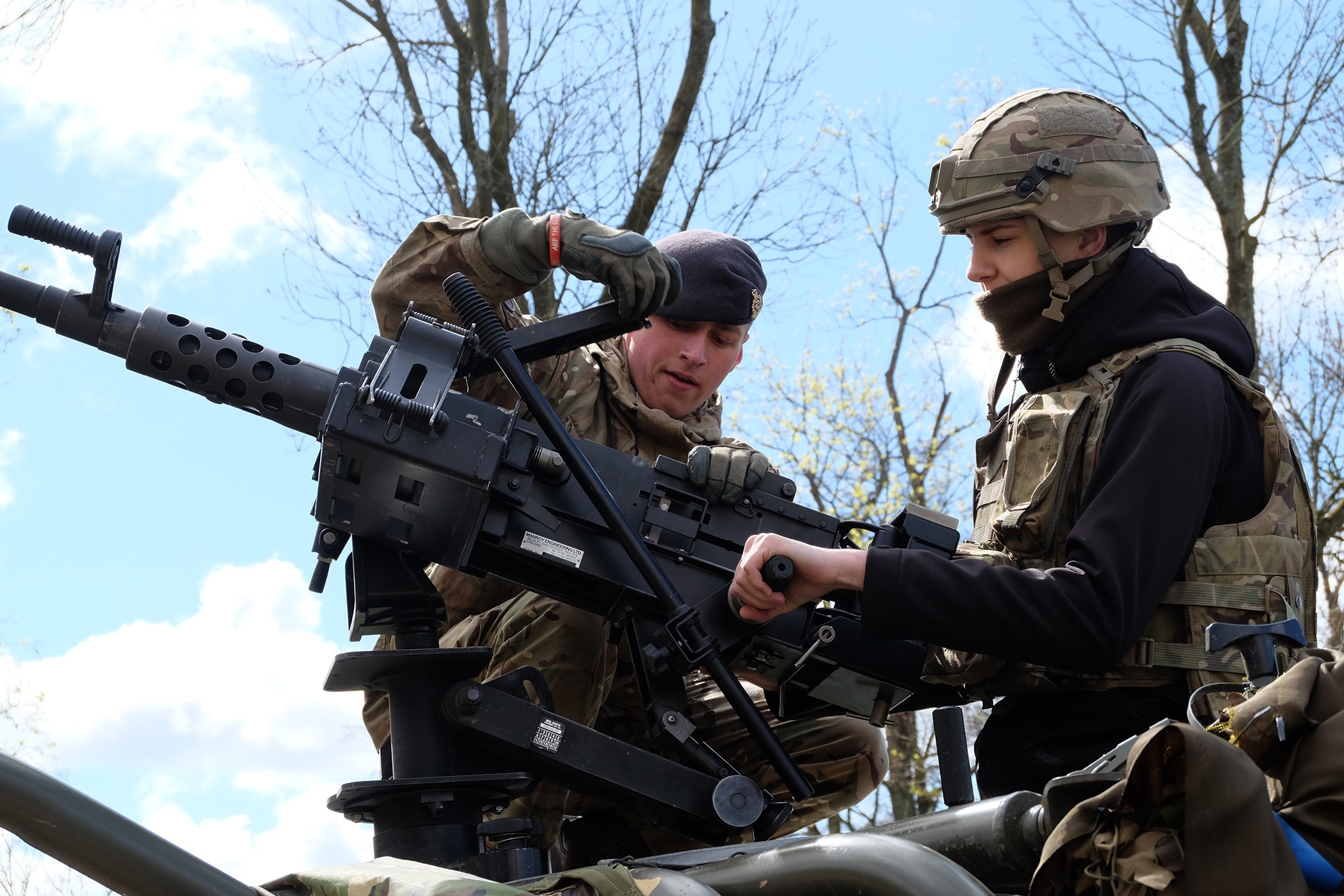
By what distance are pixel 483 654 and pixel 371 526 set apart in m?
0.42

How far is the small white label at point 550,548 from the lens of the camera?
3449 millimetres

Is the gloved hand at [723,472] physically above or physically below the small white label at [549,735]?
above

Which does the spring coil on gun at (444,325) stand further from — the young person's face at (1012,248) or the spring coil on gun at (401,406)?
the young person's face at (1012,248)

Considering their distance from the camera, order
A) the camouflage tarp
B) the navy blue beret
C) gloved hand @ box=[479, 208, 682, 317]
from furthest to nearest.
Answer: the navy blue beret < gloved hand @ box=[479, 208, 682, 317] < the camouflage tarp

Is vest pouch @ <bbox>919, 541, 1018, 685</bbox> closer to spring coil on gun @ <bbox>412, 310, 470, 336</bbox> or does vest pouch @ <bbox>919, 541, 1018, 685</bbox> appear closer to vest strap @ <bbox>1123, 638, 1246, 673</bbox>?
vest strap @ <bbox>1123, 638, 1246, 673</bbox>

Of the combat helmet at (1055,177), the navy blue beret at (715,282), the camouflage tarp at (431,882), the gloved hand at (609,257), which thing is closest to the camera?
the camouflage tarp at (431,882)

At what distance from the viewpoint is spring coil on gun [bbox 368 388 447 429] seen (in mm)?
3238

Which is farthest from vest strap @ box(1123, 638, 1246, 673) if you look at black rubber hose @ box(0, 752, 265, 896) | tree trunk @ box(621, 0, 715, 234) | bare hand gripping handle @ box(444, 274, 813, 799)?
tree trunk @ box(621, 0, 715, 234)

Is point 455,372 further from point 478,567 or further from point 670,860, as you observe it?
point 670,860

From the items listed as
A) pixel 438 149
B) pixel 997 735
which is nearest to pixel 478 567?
pixel 997 735

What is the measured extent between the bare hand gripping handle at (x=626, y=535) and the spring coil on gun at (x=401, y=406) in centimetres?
24

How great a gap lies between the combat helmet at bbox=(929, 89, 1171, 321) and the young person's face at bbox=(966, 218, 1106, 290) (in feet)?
0.10

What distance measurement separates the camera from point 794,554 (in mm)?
3287

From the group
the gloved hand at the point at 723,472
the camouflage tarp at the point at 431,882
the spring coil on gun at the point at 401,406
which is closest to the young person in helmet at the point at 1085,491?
the gloved hand at the point at 723,472
